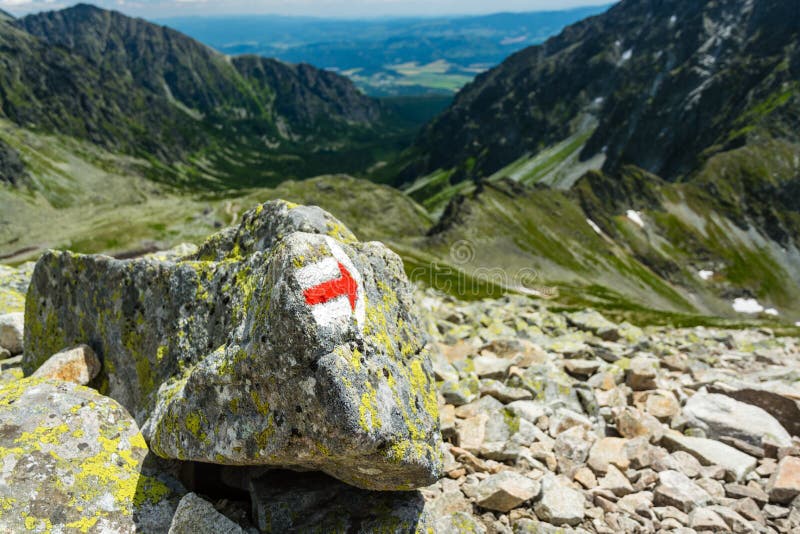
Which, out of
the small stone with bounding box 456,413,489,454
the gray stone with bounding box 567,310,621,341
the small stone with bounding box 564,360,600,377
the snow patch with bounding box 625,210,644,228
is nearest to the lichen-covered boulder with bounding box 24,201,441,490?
the small stone with bounding box 456,413,489,454

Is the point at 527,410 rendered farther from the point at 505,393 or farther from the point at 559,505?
the point at 559,505

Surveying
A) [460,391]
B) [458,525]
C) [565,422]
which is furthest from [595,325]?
[458,525]

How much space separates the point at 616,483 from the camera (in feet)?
36.6

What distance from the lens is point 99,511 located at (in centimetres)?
827

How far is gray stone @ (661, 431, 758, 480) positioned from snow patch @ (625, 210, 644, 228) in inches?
7628

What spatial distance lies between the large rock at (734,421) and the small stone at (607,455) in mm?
3023

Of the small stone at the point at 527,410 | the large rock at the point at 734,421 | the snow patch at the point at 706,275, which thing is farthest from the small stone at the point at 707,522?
the snow patch at the point at 706,275

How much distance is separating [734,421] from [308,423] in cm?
1312

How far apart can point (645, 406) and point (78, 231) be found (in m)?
228

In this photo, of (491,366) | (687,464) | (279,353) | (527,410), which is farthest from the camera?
(491,366)

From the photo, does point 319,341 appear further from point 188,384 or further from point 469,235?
point 469,235

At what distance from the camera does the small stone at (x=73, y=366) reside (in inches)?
438

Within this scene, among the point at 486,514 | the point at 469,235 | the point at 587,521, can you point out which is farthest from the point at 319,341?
the point at 469,235

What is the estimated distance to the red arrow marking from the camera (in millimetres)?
7336
